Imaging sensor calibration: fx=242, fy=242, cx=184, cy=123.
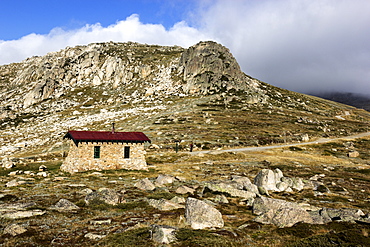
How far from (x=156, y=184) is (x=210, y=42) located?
509 feet

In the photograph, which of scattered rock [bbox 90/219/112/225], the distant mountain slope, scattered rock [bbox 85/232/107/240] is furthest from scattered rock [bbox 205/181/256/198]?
the distant mountain slope

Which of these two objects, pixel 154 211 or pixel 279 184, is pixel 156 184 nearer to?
pixel 154 211

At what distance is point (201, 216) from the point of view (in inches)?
623

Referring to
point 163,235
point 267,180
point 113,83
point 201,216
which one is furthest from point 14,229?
point 113,83

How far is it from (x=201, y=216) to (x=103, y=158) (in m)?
25.8

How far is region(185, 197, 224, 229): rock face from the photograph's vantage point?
15.2 m

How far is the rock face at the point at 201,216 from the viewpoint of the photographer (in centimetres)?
1524

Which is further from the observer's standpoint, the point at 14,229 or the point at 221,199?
the point at 221,199

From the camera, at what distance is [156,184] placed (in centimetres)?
2884

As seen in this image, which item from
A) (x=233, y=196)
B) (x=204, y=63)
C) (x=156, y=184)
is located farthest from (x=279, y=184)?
(x=204, y=63)

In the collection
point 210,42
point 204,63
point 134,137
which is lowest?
point 134,137

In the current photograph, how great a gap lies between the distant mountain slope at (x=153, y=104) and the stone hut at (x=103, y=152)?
26.3m

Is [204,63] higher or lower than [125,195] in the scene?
higher

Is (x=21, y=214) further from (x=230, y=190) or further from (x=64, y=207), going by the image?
(x=230, y=190)
